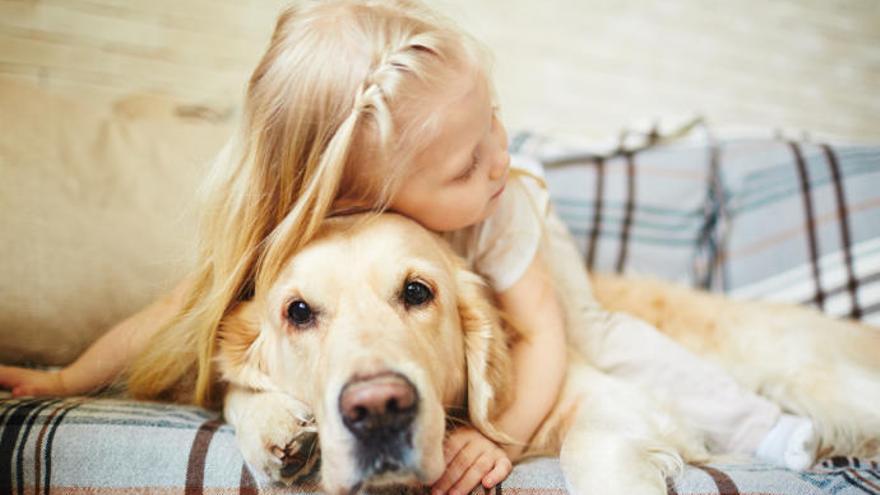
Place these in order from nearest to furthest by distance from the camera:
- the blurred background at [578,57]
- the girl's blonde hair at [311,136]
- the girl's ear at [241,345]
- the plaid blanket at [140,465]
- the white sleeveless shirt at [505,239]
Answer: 1. the plaid blanket at [140,465]
2. the girl's blonde hair at [311,136]
3. the girl's ear at [241,345]
4. the white sleeveless shirt at [505,239]
5. the blurred background at [578,57]

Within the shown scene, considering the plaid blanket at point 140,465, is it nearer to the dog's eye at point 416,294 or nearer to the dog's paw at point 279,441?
the dog's paw at point 279,441

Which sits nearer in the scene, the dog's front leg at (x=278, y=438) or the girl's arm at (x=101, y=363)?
the dog's front leg at (x=278, y=438)

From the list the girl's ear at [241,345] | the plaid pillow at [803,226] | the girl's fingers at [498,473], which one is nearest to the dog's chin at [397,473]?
the girl's fingers at [498,473]

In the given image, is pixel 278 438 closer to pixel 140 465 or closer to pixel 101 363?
pixel 140 465

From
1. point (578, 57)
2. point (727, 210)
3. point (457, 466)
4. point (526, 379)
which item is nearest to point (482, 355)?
point (526, 379)

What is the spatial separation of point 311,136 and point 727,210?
1.62 m

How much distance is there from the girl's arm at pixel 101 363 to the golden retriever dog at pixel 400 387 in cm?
23

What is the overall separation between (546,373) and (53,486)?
95 centimetres

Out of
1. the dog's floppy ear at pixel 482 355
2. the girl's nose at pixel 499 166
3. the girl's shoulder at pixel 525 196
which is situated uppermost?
the girl's nose at pixel 499 166

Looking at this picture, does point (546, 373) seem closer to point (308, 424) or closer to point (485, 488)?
point (485, 488)

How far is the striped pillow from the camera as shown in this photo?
6.59 feet

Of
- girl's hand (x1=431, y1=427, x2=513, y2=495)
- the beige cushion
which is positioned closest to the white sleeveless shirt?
girl's hand (x1=431, y1=427, x2=513, y2=495)

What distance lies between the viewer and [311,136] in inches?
46.5

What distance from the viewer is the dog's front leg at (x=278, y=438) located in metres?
1.02
